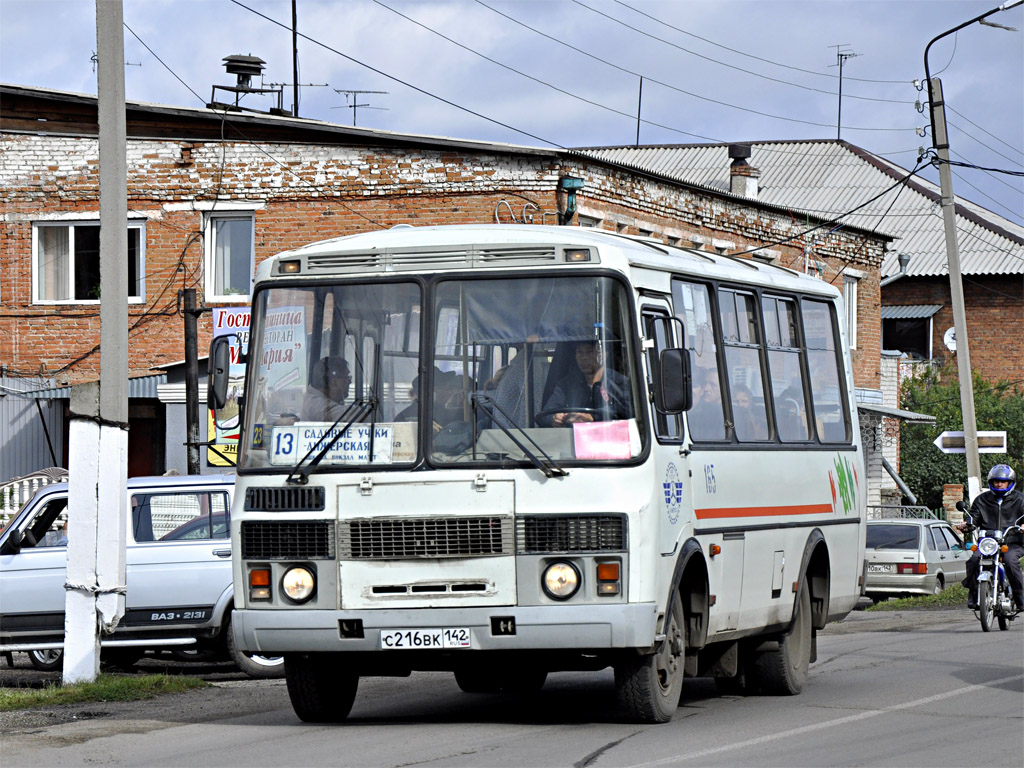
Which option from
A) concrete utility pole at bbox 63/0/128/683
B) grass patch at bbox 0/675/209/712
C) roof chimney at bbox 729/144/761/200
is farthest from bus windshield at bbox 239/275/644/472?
roof chimney at bbox 729/144/761/200

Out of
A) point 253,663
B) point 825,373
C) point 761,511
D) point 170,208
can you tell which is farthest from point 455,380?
point 170,208

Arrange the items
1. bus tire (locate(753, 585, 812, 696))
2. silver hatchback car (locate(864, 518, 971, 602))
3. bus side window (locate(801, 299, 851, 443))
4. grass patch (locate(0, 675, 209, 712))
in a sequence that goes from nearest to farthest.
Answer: grass patch (locate(0, 675, 209, 712))
bus tire (locate(753, 585, 812, 696))
bus side window (locate(801, 299, 851, 443))
silver hatchback car (locate(864, 518, 971, 602))

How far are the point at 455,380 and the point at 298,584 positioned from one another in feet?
4.83

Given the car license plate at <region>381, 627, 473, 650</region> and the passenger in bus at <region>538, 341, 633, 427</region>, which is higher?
the passenger in bus at <region>538, 341, 633, 427</region>

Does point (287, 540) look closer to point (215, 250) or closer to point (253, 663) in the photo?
point (253, 663)

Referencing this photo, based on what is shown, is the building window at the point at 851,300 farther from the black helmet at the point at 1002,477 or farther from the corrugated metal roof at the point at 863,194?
the black helmet at the point at 1002,477

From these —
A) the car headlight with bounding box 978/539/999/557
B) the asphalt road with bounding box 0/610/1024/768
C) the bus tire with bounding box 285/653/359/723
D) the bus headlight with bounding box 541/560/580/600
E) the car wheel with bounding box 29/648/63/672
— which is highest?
the bus headlight with bounding box 541/560/580/600

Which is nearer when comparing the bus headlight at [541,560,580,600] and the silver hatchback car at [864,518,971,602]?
the bus headlight at [541,560,580,600]

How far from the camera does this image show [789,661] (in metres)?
11.8

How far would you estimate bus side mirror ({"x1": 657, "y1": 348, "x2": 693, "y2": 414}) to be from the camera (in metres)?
9.23

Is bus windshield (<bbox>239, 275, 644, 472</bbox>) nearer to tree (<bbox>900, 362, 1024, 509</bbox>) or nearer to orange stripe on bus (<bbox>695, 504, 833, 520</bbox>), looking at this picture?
orange stripe on bus (<bbox>695, 504, 833, 520</bbox>)

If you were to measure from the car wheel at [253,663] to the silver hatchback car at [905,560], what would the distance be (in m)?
13.9

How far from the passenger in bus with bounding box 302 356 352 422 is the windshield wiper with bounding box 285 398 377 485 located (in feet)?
0.12

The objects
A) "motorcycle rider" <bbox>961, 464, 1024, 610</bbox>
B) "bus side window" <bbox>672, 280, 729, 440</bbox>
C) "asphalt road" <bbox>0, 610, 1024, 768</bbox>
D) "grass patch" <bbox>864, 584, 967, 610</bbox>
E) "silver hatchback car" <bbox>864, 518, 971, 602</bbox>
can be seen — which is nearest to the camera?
"asphalt road" <bbox>0, 610, 1024, 768</bbox>
